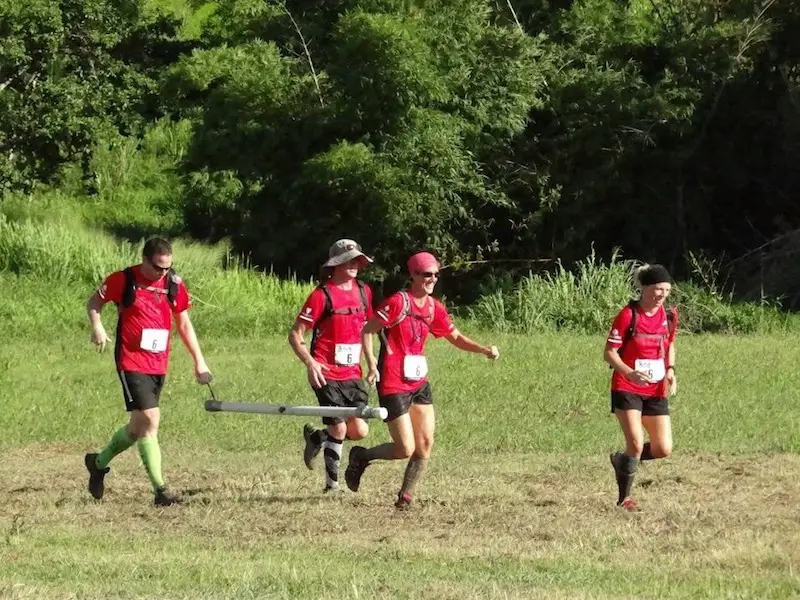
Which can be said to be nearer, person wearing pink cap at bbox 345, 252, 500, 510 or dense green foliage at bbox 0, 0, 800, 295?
person wearing pink cap at bbox 345, 252, 500, 510

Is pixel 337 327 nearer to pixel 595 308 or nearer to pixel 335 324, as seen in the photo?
pixel 335 324

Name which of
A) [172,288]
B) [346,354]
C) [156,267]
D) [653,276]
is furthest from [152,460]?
[653,276]

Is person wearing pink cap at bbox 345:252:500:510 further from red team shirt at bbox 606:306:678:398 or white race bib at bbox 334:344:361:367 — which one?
red team shirt at bbox 606:306:678:398

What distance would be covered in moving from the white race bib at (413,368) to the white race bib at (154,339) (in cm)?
161

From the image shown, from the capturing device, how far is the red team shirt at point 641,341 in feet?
32.2

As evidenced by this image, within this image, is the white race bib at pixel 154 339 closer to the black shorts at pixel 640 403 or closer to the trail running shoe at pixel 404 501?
the trail running shoe at pixel 404 501

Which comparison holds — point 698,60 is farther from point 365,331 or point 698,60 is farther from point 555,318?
point 365,331

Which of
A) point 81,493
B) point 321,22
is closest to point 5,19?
point 321,22

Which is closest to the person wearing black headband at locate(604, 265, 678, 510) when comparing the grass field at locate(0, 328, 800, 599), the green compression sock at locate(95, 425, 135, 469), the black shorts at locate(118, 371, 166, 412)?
the grass field at locate(0, 328, 800, 599)

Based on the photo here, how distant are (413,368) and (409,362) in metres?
0.05

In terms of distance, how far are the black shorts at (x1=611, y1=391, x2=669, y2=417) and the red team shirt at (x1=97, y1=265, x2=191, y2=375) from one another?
2846 millimetres

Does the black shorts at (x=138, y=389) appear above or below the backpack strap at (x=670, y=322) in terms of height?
below

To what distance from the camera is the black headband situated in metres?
9.68

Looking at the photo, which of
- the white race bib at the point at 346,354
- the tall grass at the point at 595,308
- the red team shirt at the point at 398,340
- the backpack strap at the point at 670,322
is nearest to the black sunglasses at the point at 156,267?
the white race bib at the point at 346,354
